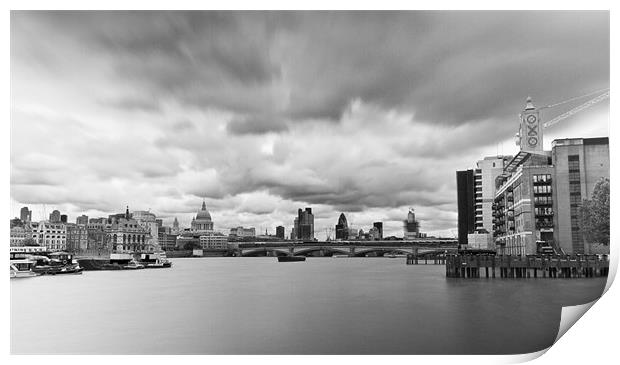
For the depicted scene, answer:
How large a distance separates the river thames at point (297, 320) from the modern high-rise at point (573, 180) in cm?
869

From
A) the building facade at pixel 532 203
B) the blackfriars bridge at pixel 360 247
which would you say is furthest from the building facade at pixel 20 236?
the blackfriars bridge at pixel 360 247

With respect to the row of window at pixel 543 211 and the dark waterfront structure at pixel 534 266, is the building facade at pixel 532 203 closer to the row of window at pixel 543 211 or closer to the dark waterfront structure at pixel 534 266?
the row of window at pixel 543 211

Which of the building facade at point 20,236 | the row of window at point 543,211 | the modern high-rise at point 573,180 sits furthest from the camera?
the row of window at point 543,211

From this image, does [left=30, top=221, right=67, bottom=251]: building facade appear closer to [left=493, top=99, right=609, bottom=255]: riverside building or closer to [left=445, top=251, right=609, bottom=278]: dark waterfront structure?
[left=445, top=251, right=609, bottom=278]: dark waterfront structure

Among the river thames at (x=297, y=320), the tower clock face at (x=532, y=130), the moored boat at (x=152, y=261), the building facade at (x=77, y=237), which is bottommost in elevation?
the moored boat at (x=152, y=261)

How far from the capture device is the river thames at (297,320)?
1252cm

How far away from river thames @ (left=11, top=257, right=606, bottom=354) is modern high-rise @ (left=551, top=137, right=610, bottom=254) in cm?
869

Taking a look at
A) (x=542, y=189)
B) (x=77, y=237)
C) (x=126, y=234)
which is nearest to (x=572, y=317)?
(x=542, y=189)

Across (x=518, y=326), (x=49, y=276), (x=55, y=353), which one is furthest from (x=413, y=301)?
(x=49, y=276)

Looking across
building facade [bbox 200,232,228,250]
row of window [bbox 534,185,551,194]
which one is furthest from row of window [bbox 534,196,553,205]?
building facade [bbox 200,232,228,250]

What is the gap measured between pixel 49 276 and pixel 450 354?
103ft

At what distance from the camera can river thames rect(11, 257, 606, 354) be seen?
12.5m

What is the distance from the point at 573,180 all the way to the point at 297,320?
25.5 metres

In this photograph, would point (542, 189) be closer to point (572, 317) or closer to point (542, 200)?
point (542, 200)
